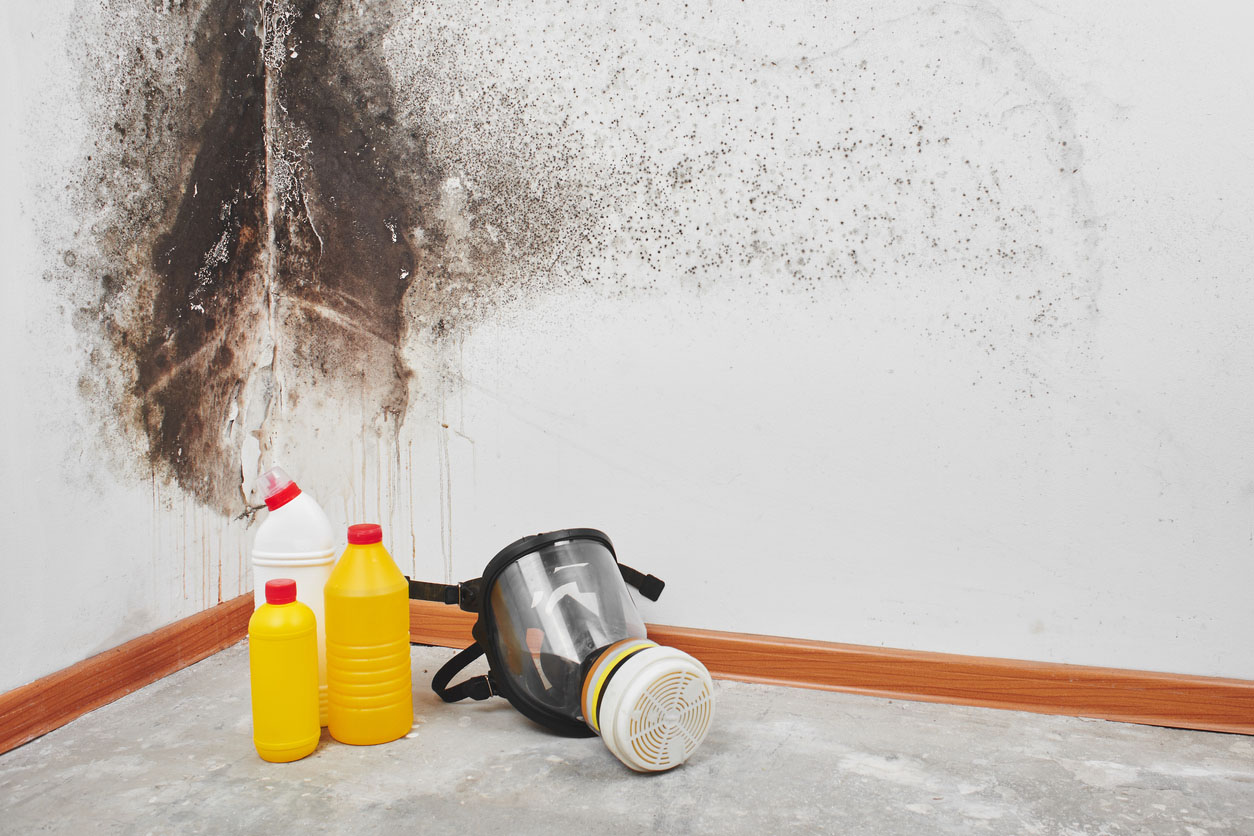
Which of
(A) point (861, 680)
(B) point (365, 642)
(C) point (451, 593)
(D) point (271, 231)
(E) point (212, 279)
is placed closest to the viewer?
(B) point (365, 642)

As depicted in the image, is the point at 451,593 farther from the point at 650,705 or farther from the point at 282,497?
the point at 650,705

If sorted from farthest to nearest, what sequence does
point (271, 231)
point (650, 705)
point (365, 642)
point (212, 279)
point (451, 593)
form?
point (271, 231) → point (212, 279) → point (451, 593) → point (365, 642) → point (650, 705)

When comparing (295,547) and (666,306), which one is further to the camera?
(666,306)

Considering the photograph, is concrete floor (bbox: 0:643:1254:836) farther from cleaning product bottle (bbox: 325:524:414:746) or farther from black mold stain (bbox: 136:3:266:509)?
black mold stain (bbox: 136:3:266:509)

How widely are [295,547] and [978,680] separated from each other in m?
1.20

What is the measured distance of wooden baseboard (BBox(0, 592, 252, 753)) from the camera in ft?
4.24

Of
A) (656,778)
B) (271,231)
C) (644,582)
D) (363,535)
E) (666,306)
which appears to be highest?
(271,231)

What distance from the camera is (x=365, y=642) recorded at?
4.29 feet

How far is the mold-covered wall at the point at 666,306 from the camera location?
4.43 ft

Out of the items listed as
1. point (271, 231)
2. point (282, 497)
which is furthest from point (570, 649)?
point (271, 231)

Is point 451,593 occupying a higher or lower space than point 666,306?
lower

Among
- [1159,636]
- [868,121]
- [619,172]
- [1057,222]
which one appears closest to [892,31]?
[868,121]

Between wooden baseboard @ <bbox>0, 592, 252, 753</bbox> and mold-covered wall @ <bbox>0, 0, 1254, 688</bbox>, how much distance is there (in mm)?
36

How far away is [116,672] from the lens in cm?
146
